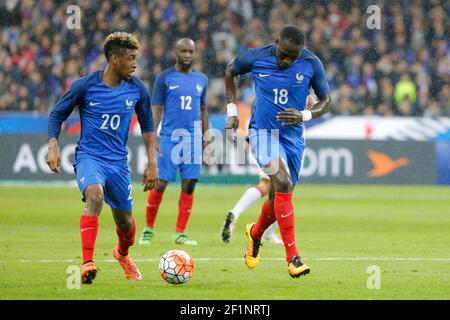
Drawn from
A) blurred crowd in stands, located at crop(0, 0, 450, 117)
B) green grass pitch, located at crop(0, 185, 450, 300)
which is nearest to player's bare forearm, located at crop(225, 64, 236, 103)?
green grass pitch, located at crop(0, 185, 450, 300)

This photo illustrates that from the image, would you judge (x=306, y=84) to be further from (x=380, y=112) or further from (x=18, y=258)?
(x=380, y=112)

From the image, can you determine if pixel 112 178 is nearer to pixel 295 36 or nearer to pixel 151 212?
pixel 295 36

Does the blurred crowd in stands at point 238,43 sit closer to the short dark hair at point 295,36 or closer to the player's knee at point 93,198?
the short dark hair at point 295,36

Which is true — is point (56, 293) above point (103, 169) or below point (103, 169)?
below

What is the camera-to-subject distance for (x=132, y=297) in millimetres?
7848

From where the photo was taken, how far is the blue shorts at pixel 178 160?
13.3m

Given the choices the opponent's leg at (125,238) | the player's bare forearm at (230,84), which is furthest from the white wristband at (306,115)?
the opponent's leg at (125,238)

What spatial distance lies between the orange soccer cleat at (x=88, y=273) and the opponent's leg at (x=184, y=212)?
4.04 meters

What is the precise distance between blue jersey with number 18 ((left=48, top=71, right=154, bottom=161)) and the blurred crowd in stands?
16.2 meters

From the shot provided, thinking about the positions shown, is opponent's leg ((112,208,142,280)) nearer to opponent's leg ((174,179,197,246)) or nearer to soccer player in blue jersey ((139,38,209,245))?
opponent's leg ((174,179,197,246))

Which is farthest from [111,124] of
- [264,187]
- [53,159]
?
[264,187]

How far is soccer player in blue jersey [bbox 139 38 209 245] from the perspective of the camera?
13320 mm

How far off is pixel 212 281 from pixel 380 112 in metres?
17.4
